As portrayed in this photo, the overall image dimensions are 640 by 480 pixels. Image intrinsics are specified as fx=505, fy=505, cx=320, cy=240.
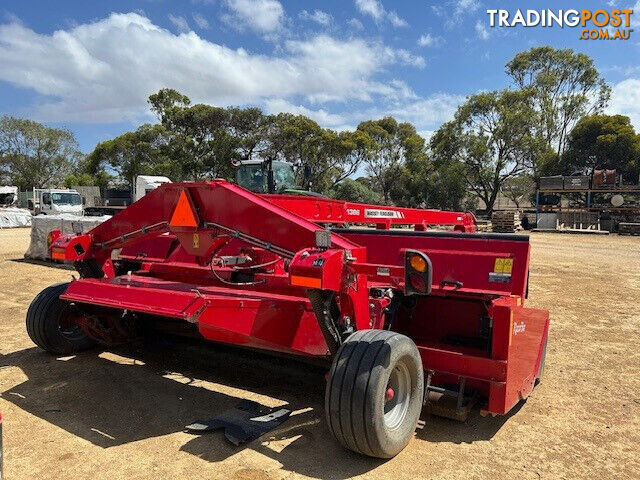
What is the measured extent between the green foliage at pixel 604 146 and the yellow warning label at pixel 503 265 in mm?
33795

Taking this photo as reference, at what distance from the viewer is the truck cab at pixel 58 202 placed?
83.0 ft

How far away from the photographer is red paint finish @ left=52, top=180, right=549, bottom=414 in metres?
2.95

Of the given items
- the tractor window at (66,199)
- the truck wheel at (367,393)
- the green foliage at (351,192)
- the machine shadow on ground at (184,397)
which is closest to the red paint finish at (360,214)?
the machine shadow on ground at (184,397)

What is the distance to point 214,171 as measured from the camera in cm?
3341

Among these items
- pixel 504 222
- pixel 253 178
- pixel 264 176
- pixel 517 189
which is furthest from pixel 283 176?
pixel 517 189

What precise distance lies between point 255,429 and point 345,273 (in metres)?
1.14

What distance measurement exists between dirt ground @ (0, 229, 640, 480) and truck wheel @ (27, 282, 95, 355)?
135mm

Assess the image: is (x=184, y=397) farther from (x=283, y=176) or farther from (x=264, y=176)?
(x=283, y=176)

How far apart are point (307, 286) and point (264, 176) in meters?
8.07

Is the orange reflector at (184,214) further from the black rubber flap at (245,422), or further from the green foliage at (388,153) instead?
the green foliage at (388,153)

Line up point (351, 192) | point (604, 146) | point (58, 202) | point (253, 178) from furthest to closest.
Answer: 1. point (351, 192)
2. point (604, 146)
3. point (58, 202)
4. point (253, 178)

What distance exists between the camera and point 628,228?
82.8 feet

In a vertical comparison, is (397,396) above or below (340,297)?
below

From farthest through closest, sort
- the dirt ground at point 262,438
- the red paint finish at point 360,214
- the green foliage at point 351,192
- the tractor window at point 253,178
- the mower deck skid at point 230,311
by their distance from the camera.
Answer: the green foliage at point 351,192, the tractor window at point 253,178, the red paint finish at point 360,214, the mower deck skid at point 230,311, the dirt ground at point 262,438
